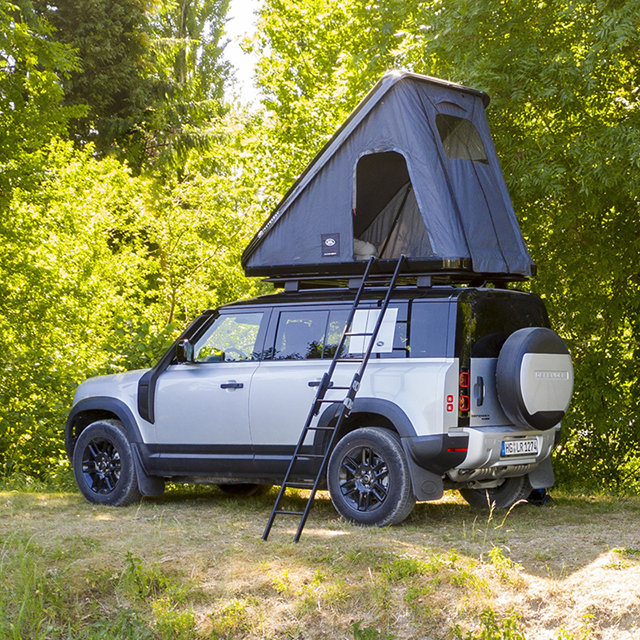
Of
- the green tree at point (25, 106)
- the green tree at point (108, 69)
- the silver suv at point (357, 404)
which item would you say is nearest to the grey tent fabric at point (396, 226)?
the silver suv at point (357, 404)

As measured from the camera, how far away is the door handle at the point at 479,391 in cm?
703

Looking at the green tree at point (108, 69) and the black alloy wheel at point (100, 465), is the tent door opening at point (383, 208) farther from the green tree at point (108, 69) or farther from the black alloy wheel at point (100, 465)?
the green tree at point (108, 69)

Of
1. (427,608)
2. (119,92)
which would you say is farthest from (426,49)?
(119,92)

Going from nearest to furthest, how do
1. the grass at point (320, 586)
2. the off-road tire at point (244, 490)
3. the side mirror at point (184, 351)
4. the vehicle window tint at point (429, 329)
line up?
the grass at point (320, 586), the vehicle window tint at point (429, 329), the side mirror at point (184, 351), the off-road tire at point (244, 490)

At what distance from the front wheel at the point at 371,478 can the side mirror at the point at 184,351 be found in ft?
6.16

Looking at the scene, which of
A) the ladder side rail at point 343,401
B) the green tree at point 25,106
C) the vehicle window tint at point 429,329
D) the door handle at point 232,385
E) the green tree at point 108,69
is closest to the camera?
the ladder side rail at point 343,401

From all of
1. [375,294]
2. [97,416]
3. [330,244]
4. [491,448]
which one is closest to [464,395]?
[491,448]

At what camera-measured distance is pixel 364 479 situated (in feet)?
23.5

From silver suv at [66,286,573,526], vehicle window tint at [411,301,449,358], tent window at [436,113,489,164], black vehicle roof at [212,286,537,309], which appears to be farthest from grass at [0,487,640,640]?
tent window at [436,113,489,164]

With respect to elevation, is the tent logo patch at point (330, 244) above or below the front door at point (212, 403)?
above

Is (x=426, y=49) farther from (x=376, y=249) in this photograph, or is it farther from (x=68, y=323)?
Result: (x=68, y=323)

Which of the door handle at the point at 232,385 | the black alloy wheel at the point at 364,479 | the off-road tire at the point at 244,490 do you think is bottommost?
the off-road tire at the point at 244,490

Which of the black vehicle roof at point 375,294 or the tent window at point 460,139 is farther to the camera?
the tent window at point 460,139

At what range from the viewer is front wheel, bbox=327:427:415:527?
6918 millimetres
